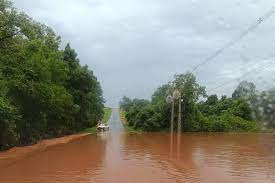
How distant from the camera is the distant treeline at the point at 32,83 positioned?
22.2 metres

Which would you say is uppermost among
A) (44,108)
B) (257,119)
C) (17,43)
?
(17,43)

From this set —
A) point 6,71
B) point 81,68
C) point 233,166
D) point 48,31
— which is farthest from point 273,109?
point 81,68

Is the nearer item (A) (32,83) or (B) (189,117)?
(A) (32,83)

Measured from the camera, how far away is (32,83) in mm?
31594

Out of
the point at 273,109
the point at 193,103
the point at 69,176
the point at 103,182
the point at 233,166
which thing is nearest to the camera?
the point at 273,109

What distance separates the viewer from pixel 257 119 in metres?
4.54

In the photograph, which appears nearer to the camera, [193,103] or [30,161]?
[30,161]

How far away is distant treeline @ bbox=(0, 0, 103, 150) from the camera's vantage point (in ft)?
73.0

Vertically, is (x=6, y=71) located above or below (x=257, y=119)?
above

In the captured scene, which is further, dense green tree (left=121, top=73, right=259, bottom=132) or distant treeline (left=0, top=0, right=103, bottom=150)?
dense green tree (left=121, top=73, right=259, bottom=132)

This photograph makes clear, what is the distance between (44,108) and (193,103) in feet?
108

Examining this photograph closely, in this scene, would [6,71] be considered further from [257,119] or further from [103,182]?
[257,119]

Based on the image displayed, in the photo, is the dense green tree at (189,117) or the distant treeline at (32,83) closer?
the distant treeline at (32,83)

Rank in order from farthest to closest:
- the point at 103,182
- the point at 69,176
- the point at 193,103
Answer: the point at 193,103, the point at 69,176, the point at 103,182
